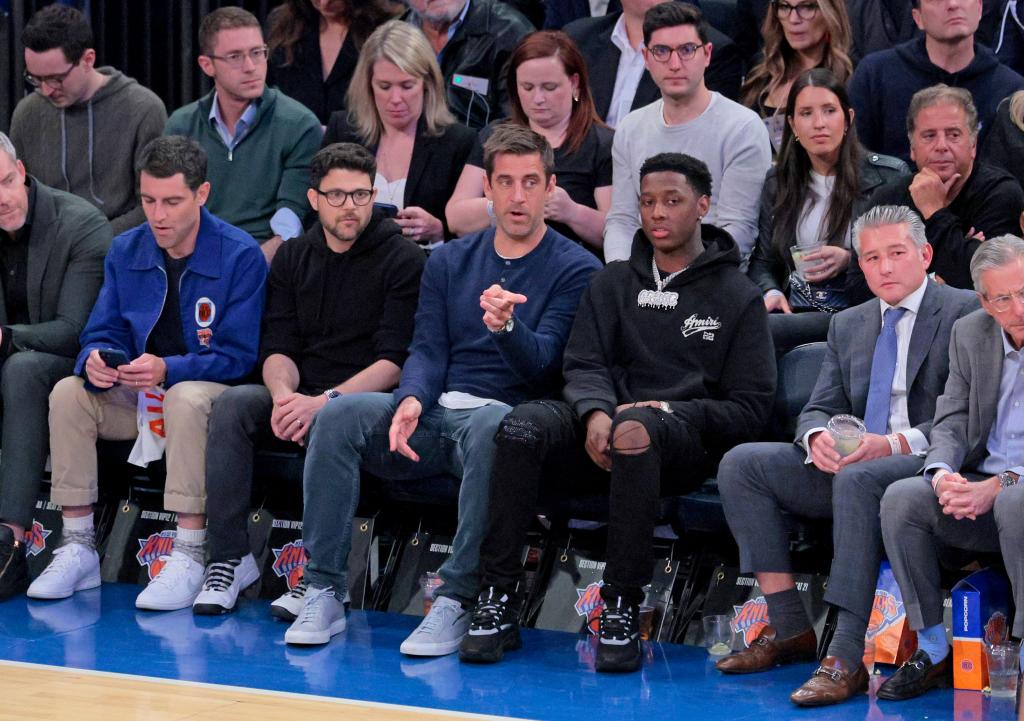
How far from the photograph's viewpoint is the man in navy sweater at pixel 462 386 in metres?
4.30

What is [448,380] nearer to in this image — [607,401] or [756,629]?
[607,401]

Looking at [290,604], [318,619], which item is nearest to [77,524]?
[290,604]

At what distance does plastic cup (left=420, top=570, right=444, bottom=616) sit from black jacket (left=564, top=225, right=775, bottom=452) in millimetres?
776

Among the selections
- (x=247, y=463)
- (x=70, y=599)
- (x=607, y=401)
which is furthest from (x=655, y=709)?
(x=70, y=599)

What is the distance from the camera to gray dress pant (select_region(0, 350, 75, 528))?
4.95m

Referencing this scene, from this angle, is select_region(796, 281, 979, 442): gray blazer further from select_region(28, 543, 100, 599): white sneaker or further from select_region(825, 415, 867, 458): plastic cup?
select_region(28, 543, 100, 599): white sneaker

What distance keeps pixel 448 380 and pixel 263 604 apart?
0.96m

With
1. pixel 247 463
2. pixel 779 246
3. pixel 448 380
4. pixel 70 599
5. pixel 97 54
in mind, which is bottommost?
pixel 70 599

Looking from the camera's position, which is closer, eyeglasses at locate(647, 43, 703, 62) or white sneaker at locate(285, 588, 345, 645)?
white sneaker at locate(285, 588, 345, 645)

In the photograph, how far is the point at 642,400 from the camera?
441 cm

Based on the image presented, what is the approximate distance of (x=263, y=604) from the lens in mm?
4816

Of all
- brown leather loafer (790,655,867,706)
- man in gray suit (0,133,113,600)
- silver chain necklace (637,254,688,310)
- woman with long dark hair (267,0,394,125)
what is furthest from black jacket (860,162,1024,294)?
man in gray suit (0,133,113,600)

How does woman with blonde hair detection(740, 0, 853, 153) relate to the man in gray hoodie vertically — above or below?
above

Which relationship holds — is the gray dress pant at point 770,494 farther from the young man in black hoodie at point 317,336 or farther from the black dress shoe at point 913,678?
the young man in black hoodie at point 317,336
